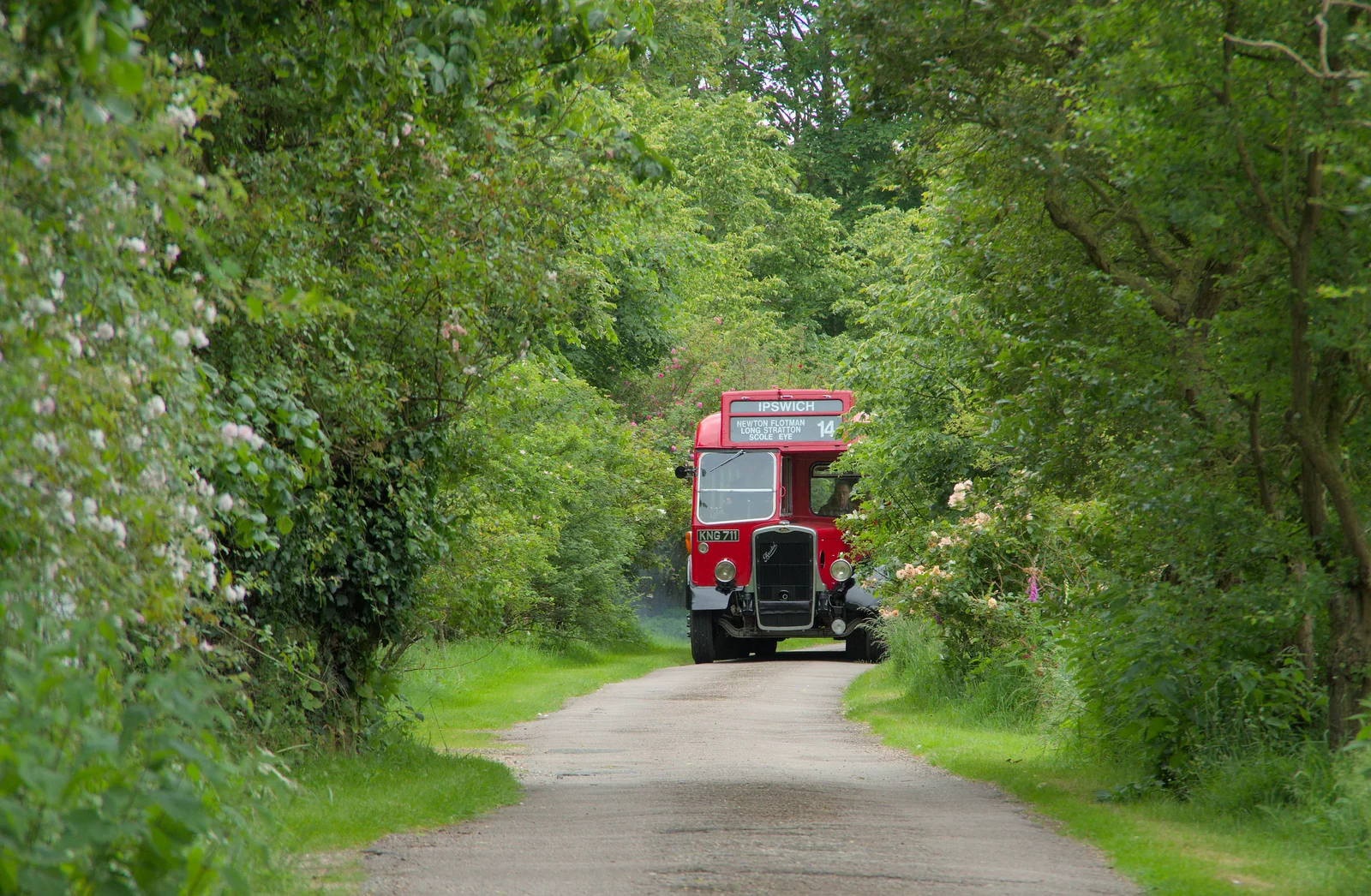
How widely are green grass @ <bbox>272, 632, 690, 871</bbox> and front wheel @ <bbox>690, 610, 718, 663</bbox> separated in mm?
5039

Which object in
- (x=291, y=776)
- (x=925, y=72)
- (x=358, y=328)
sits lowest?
(x=291, y=776)

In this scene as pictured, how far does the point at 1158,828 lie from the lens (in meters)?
8.42

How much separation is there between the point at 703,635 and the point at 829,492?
10.6 ft

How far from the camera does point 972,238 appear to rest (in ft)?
34.6

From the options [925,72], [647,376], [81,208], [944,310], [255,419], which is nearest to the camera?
[81,208]

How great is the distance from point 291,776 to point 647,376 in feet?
86.7

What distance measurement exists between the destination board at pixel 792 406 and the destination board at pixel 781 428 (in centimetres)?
10

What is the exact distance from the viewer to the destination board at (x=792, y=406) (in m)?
24.1

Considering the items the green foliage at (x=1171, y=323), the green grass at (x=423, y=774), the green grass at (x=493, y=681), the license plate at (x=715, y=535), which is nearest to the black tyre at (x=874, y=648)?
the license plate at (x=715, y=535)

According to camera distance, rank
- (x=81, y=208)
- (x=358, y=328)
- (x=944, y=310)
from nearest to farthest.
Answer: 1. (x=81, y=208)
2. (x=358, y=328)
3. (x=944, y=310)

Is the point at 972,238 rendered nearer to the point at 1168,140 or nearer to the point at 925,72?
the point at 925,72

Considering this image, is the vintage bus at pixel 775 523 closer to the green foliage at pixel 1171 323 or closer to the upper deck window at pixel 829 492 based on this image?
the upper deck window at pixel 829 492

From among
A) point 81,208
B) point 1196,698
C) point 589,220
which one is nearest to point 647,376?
point 589,220

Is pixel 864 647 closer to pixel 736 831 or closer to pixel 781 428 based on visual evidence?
pixel 781 428
